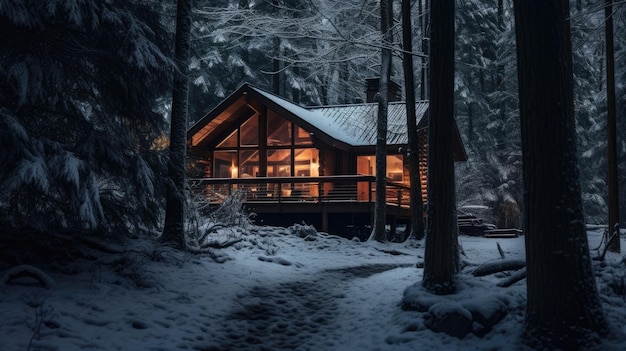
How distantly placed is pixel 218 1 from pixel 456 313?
1296 inches

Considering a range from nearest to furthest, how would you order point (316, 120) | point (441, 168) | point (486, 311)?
1. point (486, 311)
2. point (441, 168)
3. point (316, 120)

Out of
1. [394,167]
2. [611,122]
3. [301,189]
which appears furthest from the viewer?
[394,167]

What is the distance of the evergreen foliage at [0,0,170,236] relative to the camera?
239 inches

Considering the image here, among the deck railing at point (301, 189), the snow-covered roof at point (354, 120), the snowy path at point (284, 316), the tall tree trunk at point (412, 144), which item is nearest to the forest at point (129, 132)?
the snowy path at point (284, 316)

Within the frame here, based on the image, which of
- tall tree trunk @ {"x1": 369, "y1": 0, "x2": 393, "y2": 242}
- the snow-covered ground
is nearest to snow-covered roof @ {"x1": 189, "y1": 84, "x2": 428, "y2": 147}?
tall tree trunk @ {"x1": 369, "y1": 0, "x2": 393, "y2": 242}

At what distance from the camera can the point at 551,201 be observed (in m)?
5.50

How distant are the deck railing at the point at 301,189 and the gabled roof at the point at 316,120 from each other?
1.92m

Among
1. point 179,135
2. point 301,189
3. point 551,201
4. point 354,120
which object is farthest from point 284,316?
point 354,120

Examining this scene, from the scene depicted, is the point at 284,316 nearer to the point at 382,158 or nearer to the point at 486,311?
the point at 486,311

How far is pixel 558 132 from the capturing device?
5.54 meters

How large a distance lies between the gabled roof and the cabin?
0.14 ft

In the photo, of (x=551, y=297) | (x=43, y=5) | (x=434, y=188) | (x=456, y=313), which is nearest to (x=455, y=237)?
(x=434, y=188)

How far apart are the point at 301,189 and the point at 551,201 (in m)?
16.4

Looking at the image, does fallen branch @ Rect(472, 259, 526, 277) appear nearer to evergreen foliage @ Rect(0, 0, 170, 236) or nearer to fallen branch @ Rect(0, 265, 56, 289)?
evergreen foliage @ Rect(0, 0, 170, 236)
